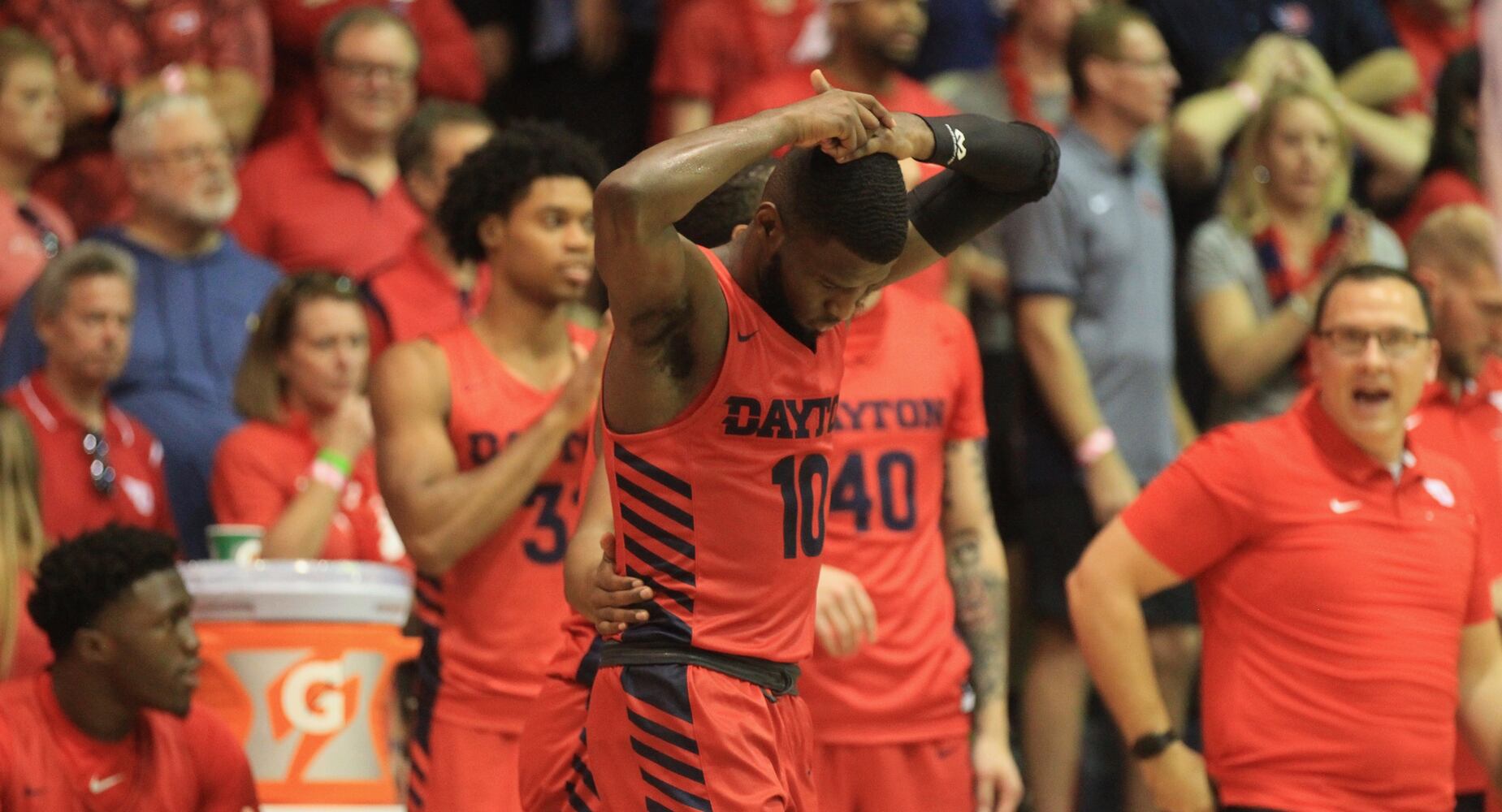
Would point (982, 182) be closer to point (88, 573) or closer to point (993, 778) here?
point (993, 778)

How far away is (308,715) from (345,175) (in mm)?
2802

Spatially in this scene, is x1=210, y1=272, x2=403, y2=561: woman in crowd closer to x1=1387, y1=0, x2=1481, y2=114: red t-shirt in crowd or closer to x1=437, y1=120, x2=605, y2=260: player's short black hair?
x1=437, y1=120, x2=605, y2=260: player's short black hair

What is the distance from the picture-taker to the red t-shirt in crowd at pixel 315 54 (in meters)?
7.85

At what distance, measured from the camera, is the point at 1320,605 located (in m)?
4.40

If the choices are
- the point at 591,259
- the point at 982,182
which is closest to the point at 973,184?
the point at 982,182

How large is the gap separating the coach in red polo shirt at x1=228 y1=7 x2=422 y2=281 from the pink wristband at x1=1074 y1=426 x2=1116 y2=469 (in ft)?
8.53

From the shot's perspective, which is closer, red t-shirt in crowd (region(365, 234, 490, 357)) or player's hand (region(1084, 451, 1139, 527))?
player's hand (region(1084, 451, 1139, 527))

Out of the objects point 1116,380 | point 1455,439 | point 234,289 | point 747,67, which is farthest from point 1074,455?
point 234,289

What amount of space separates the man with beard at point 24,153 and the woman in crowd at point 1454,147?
507 cm

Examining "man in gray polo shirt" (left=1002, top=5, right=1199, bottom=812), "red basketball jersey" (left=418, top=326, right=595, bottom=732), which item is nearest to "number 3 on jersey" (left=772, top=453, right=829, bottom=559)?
"red basketball jersey" (left=418, top=326, right=595, bottom=732)

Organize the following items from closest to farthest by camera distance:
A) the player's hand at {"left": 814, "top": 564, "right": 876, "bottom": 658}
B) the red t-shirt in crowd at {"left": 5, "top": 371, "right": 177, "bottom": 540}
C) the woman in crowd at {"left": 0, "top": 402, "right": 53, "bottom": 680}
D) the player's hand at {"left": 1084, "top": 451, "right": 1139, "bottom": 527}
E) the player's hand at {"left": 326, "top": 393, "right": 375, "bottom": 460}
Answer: the player's hand at {"left": 814, "top": 564, "right": 876, "bottom": 658} → the woman in crowd at {"left": 0, "top": 402, "right": 53, "bottom": 680} → the player's hand at {"left": 326, "top": 393, "right": 375, "bottom": 460} → the red t-shirt in crowd at {"left": 5, "top": 371, "right": 177, "bottom": 540} → the player's hand at {"left": 1084, "top": 451, "right": 1139, "bottom": 527}

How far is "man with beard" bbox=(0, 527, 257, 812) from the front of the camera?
4660 mm

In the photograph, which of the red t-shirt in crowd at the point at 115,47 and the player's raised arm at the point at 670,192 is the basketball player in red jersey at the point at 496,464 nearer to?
the player's raised arm at the point at 670,192

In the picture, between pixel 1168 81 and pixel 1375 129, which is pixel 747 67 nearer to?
pixel 1168 81
